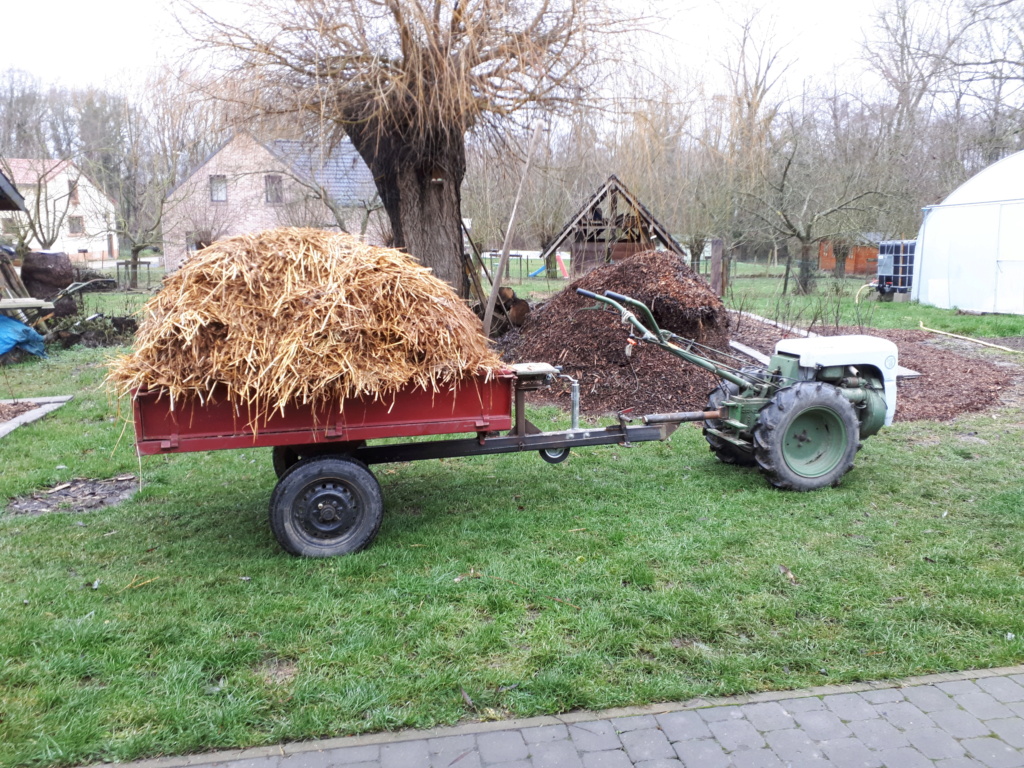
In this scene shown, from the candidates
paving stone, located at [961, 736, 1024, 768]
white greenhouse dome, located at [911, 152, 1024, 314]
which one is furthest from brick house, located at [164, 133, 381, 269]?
paving stone, located at [961, 736, 1024, 768]

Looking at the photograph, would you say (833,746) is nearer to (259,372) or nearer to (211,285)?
(259,372)

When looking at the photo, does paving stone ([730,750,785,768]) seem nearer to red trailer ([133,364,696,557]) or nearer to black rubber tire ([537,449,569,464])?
red trailer ([133,364,696,557])

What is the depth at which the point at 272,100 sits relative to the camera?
9.12 meters

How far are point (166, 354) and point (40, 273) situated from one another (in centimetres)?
1740

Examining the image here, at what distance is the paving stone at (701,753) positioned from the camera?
3008 millimetres

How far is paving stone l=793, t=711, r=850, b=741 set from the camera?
3.16 m

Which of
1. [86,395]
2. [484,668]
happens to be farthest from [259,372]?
[86,395]

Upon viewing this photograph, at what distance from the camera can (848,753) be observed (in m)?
3.06

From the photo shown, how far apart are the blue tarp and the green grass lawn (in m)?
7.40

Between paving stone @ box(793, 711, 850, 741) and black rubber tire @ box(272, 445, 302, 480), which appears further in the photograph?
black rubber tire @ box(272, 445, 302, 480)

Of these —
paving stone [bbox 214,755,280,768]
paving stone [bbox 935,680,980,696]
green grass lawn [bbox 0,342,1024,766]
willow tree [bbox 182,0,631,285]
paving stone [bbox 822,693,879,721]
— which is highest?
willow tree [bbox 182,0,631,285]

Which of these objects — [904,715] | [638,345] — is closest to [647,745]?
[904,715]

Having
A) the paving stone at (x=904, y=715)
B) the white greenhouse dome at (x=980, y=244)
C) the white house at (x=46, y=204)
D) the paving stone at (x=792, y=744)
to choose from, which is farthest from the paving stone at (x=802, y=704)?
the white house at (x=46, y=204)

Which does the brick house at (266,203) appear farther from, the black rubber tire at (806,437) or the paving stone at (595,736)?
the paving stone at (595,736)
